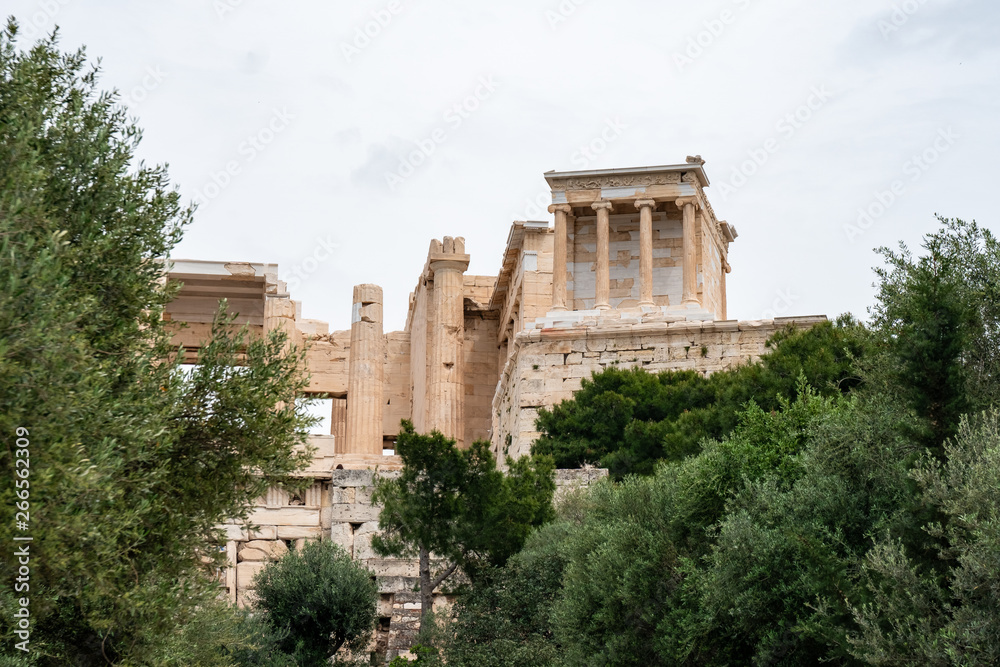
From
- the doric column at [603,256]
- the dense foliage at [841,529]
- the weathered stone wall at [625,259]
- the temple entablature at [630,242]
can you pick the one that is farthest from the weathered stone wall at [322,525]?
the weathered stone wall at [625,259]

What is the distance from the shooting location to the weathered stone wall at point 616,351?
27.0 metres

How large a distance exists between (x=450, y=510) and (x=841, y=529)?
6891 millimetres

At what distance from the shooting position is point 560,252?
97.3ft

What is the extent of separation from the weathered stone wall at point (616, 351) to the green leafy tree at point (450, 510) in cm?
747

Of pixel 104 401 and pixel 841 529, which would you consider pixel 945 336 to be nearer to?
pixel 841 529

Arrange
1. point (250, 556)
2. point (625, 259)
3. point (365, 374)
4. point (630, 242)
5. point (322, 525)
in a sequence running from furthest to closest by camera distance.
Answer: point (365, 374) < point (630, 242) < point (625, 259) < point (322, 525) < point (250, 556)

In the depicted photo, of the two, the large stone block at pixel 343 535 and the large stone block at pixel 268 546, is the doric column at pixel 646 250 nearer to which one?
the large stone block at pixel 343 535

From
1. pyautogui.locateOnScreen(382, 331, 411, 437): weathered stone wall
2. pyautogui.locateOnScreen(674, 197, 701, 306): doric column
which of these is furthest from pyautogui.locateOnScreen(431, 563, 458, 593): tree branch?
pyautogui.locateOnScreen(382, 331, 411, 437): weathered stone wall

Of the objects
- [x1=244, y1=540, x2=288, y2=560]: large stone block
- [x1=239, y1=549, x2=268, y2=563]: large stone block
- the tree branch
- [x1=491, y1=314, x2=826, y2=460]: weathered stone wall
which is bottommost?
the tree branch

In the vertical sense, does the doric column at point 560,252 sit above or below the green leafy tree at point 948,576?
above

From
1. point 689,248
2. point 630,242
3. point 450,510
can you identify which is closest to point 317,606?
point 450,510

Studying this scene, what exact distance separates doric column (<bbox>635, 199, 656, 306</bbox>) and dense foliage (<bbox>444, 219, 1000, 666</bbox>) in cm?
1211

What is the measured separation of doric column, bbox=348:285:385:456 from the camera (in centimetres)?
3203

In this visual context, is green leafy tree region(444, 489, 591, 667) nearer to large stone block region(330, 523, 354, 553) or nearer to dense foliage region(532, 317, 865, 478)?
dense foliage region(532, 317, 865, 478)
